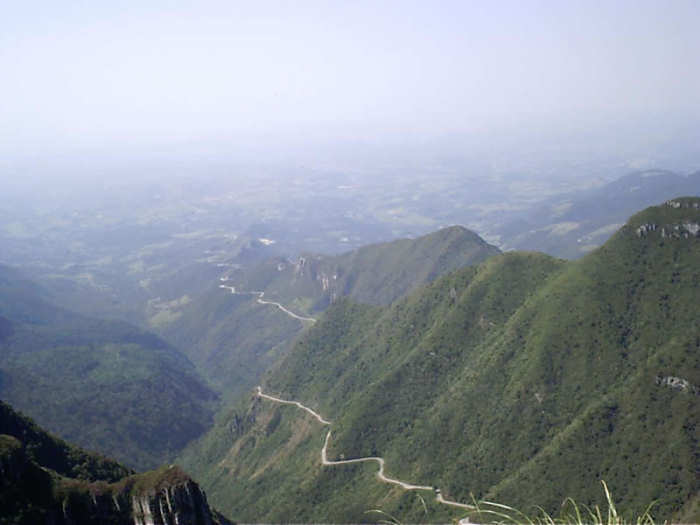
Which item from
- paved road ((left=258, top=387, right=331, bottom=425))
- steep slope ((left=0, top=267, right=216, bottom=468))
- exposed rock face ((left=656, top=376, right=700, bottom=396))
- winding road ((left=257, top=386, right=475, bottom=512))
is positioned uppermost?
exposed rock face ((left=656, top=376, right=700, bottom=396))

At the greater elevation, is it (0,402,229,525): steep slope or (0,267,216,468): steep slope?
(0,402,229,525): steep slope

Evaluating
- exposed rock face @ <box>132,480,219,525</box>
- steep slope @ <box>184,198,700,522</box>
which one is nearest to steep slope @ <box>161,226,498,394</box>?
steep slope @ <box>184,198,700,522</box>

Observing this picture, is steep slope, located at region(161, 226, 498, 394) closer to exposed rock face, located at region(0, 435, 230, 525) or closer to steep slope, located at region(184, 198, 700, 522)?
steep slope, located at region(184, 198, 700, 522)

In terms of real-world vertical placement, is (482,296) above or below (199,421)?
above

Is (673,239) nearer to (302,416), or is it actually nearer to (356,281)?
(302,416)

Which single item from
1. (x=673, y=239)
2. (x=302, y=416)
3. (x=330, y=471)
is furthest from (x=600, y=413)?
(x=302, y=416)

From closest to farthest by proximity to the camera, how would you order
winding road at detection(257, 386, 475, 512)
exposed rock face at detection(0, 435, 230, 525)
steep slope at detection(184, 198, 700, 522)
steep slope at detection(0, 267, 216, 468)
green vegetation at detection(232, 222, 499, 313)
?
exposed rock face at detection(0, 435, 230, 525) < steep slope at detection(184, 198, 700, 522) < winding road at detection(257, 386, 475, 512) < steep slope at detection(0, 267, 216, 468) < green vegetation at detection(232, 222, 499, 313)

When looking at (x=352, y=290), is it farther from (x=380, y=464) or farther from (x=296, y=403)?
(x=380, y=464)
